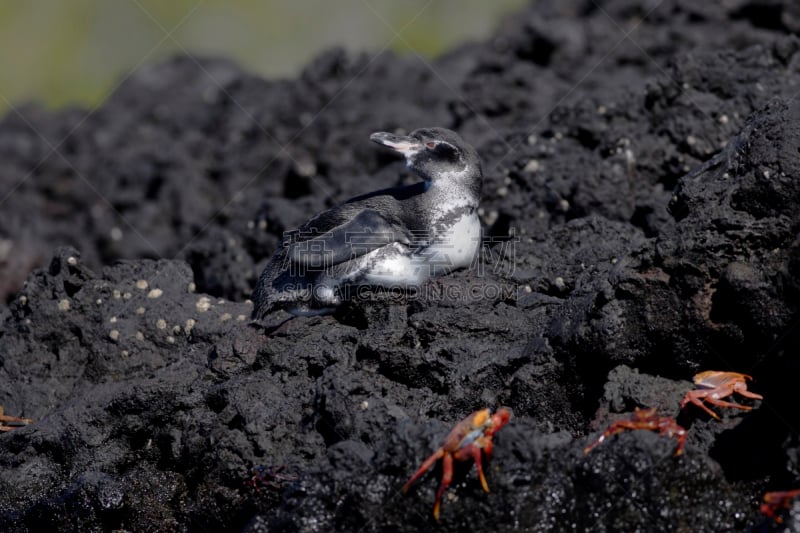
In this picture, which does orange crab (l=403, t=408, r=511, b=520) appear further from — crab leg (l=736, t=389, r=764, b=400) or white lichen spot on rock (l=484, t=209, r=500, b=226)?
white lichen spot on rock (l=484, t=209, r=500, b=226)

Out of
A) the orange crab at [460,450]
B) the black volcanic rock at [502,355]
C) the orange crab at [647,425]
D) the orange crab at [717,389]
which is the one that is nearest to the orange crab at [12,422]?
the black volcanic rock at [502,355]

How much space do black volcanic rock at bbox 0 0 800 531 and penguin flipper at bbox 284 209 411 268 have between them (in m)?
0.31

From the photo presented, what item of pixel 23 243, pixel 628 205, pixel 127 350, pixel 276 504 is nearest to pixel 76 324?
pixel 127 350

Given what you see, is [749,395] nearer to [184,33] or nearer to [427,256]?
[427,256]

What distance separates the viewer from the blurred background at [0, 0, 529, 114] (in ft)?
72.4

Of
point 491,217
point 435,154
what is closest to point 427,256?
point 435,154

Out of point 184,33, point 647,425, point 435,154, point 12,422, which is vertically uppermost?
point 435,154

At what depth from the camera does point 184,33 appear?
22.9m

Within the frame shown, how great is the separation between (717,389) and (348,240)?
8.17 feet

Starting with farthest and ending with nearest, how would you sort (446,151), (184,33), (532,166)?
(184,33)
(532,166)
(446,151)

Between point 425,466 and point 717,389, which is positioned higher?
point 425,466

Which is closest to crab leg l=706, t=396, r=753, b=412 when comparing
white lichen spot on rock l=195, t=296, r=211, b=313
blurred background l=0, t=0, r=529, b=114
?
white lichen spot on rock l=195, t=296, r=211, b=313

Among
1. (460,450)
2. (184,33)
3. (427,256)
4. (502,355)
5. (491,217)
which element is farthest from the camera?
(184,33)

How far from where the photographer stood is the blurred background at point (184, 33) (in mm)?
22078
